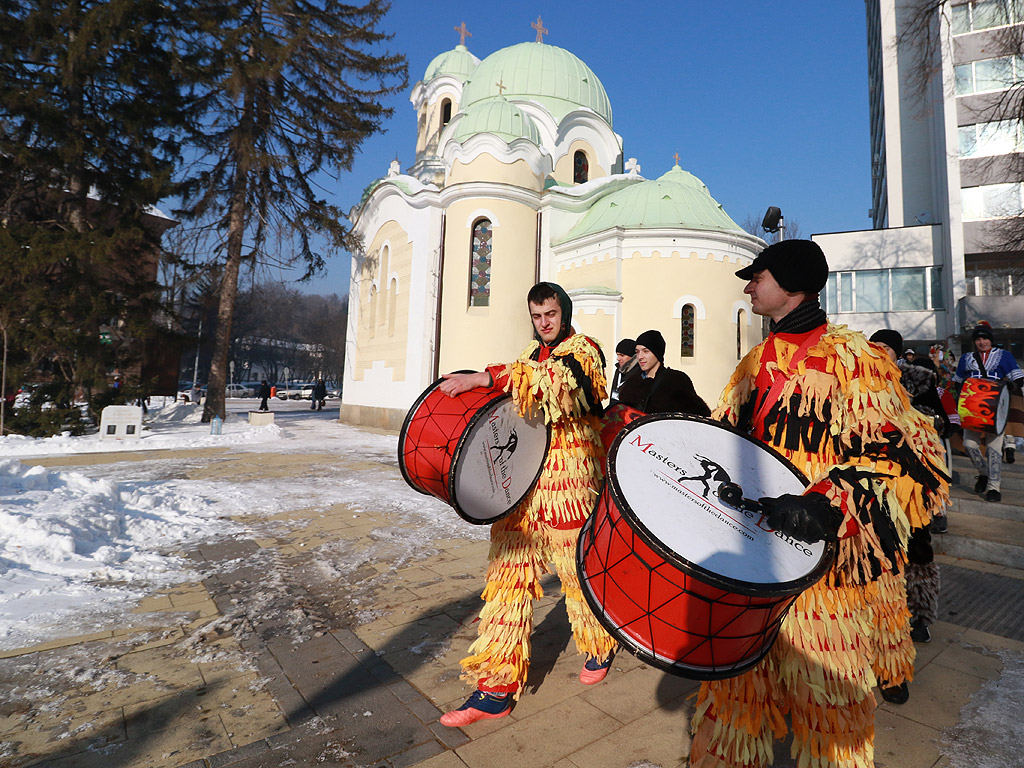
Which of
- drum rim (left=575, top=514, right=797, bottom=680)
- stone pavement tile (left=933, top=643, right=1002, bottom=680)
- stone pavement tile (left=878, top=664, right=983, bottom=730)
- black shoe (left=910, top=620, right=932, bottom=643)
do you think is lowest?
stone pavement tile (left=878, top=664, right=983, bottom=730)

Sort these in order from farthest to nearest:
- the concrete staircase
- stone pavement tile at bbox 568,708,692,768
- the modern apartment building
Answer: the modern apartment building → the concrete staircase → stone pavement tile at bbox 568,708,692,768

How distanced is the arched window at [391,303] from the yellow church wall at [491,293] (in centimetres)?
314

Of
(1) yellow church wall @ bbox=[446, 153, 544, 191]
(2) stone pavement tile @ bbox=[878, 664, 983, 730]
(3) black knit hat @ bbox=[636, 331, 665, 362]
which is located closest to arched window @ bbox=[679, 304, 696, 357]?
(1) yellow church wall @ bbox=[446, 153, 544, 191]

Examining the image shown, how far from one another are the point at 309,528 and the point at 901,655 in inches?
201

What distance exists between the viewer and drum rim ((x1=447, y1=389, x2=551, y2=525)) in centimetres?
227

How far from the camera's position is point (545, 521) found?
2.52 m

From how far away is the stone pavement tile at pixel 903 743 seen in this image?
2.05 metres

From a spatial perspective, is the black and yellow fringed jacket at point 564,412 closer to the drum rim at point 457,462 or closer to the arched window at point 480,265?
the drum rim at point 457,462

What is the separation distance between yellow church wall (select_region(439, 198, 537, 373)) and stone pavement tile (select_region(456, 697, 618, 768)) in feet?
47.6

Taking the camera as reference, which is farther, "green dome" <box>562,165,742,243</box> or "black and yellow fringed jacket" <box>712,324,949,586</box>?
"green dome" <box>562,165,742,243</box>

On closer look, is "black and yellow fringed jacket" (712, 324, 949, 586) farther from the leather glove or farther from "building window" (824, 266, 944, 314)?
"building window" (824, 266, 944, 314)

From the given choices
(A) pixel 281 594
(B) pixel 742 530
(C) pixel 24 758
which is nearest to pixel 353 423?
A: (A) pixel 281 594

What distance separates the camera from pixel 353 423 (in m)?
20.8

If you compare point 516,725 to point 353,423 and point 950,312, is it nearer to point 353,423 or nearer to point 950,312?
point 353,423
